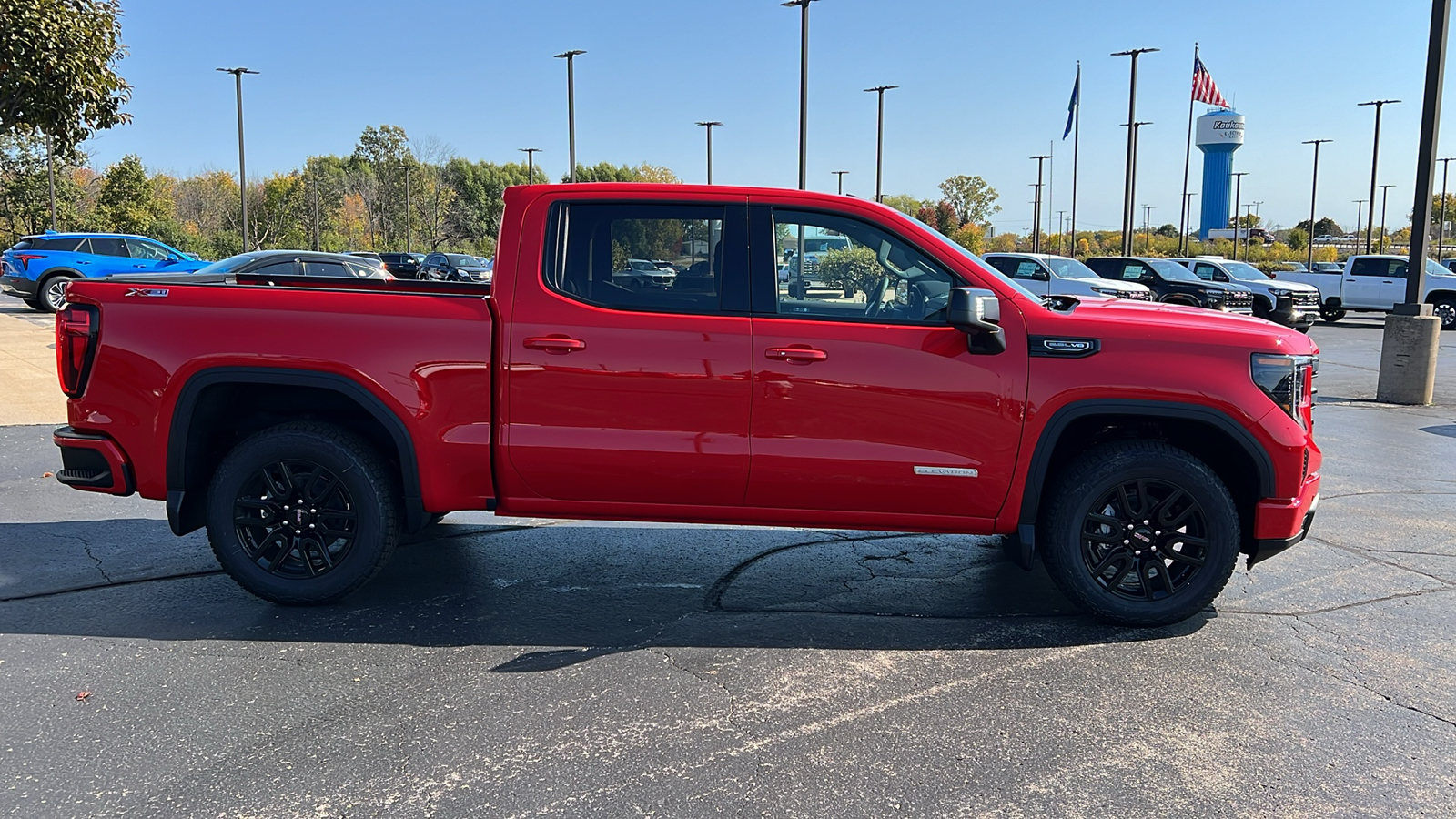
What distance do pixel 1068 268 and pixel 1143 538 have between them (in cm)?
1839

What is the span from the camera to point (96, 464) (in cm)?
466

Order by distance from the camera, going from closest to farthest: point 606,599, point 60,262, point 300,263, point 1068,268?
point 606,599, point 300,263, point 1068,268, point 60,262

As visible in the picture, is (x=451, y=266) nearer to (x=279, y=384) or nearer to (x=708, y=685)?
(x=279, y=384)

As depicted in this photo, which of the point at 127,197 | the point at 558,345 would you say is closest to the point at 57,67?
the point at 558,345

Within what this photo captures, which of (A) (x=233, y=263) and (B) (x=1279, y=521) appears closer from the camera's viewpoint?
(B) (x=1279, y=521)

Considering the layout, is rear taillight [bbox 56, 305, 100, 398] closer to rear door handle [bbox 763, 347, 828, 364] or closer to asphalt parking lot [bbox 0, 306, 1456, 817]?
asphalt parking lot [bbox 0, 306, 1456, 817]

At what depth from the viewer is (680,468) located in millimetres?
4516

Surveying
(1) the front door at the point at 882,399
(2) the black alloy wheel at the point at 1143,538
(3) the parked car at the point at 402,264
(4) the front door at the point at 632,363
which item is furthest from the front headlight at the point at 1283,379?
(3) the parked car at the point at 402,264

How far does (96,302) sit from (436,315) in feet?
4.88

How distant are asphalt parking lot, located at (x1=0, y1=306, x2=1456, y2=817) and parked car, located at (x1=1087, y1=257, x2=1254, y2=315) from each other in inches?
774

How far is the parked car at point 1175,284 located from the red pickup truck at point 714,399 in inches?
809

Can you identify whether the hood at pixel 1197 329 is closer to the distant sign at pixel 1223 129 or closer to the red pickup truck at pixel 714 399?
the red pickup truck at pixel 714 399

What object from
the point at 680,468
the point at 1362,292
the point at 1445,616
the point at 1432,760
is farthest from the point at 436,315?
the point at 1362,292

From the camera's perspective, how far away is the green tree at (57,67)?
8.83 metres
